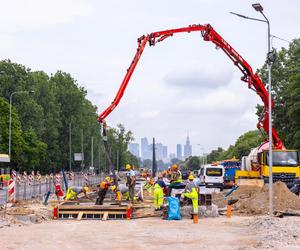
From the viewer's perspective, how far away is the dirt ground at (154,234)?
16094mm

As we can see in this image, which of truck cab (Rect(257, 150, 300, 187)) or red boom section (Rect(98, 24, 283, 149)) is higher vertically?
red boom section (Rect(98, 24, 283, 149))

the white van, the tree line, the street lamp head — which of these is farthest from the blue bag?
the tree line

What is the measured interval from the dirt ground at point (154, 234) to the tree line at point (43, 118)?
50.4 m

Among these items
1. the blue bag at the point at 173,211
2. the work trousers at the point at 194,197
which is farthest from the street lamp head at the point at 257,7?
the blue bag at the point at 173,211

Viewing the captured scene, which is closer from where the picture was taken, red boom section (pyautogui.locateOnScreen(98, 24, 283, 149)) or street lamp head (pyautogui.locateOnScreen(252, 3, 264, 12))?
street lamp head (pyautogui.locateOnScreen(252, 3, 264, 12))

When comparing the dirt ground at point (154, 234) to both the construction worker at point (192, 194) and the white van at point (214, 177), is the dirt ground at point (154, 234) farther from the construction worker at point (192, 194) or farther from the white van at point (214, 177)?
the white van at point (214, 177)

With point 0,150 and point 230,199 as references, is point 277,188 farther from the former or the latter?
point 0,150

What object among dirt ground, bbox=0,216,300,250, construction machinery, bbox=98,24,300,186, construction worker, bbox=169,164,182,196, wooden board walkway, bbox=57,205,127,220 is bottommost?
dirt ground, bbox=0,216,300,250

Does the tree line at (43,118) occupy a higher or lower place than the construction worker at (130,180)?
higher

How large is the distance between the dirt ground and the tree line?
1983 inches

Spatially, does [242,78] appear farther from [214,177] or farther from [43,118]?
[43,118]

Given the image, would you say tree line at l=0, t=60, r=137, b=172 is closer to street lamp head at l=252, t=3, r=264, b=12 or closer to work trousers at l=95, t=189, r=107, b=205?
work trousers at l=95, t=189, r=107, b=205

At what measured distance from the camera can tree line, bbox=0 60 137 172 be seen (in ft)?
271

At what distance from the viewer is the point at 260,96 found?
123ft
